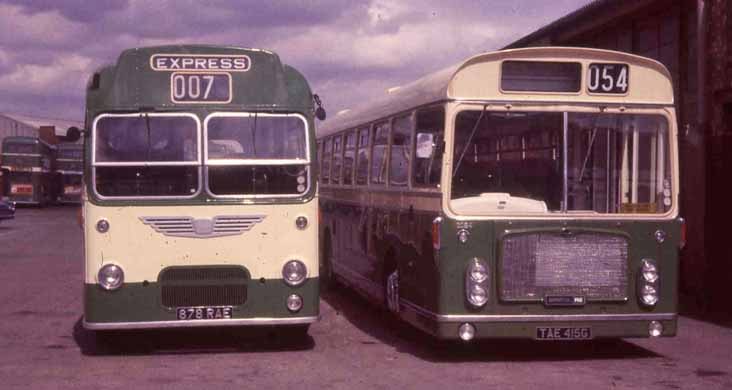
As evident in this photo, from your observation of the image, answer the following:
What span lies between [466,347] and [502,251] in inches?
68.5

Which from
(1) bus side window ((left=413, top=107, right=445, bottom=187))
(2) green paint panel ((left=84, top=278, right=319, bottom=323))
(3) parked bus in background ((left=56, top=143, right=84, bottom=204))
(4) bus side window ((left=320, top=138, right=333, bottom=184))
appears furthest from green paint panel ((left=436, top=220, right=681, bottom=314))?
(3) parked bus in background ((left=56, top=143, right=84, bottom=204))

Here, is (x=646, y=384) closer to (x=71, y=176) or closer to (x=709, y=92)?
(x=709, y=92)

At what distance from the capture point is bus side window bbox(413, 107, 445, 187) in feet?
34.3

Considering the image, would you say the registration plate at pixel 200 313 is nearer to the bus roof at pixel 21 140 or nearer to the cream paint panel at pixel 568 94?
the cream paint panel at pixel 568 94

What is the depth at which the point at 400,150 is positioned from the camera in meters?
12.1

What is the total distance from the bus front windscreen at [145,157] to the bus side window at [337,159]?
557 cm

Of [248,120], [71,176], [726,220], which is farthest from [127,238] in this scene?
[71,176]

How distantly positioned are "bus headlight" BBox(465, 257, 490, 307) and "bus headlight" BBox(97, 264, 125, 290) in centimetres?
339

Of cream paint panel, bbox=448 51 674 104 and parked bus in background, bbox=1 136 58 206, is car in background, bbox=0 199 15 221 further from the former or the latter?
cream paint panel, bbox=448 51 674 104

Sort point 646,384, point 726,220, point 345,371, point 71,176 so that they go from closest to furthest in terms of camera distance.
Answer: point 646,384 → point 345,371 → point 726,220 → point 71,176

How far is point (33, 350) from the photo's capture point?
37.3 feet

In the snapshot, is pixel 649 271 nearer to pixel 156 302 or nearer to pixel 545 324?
pixel 545 324

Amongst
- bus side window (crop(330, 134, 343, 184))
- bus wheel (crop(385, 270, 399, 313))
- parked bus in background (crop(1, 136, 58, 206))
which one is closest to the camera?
bus wheel (crop(385, 270, 399, 313))

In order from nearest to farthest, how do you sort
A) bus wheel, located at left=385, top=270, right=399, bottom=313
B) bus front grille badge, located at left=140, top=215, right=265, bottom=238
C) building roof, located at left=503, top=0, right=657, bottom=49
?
bus front grille badge, located at left=140, top=215, right=265, bottom=238, bus wheel, located at left=385, top=270, right=399, bottom=313, building roof, located at left=503, top=0, right=657, bottom=49
